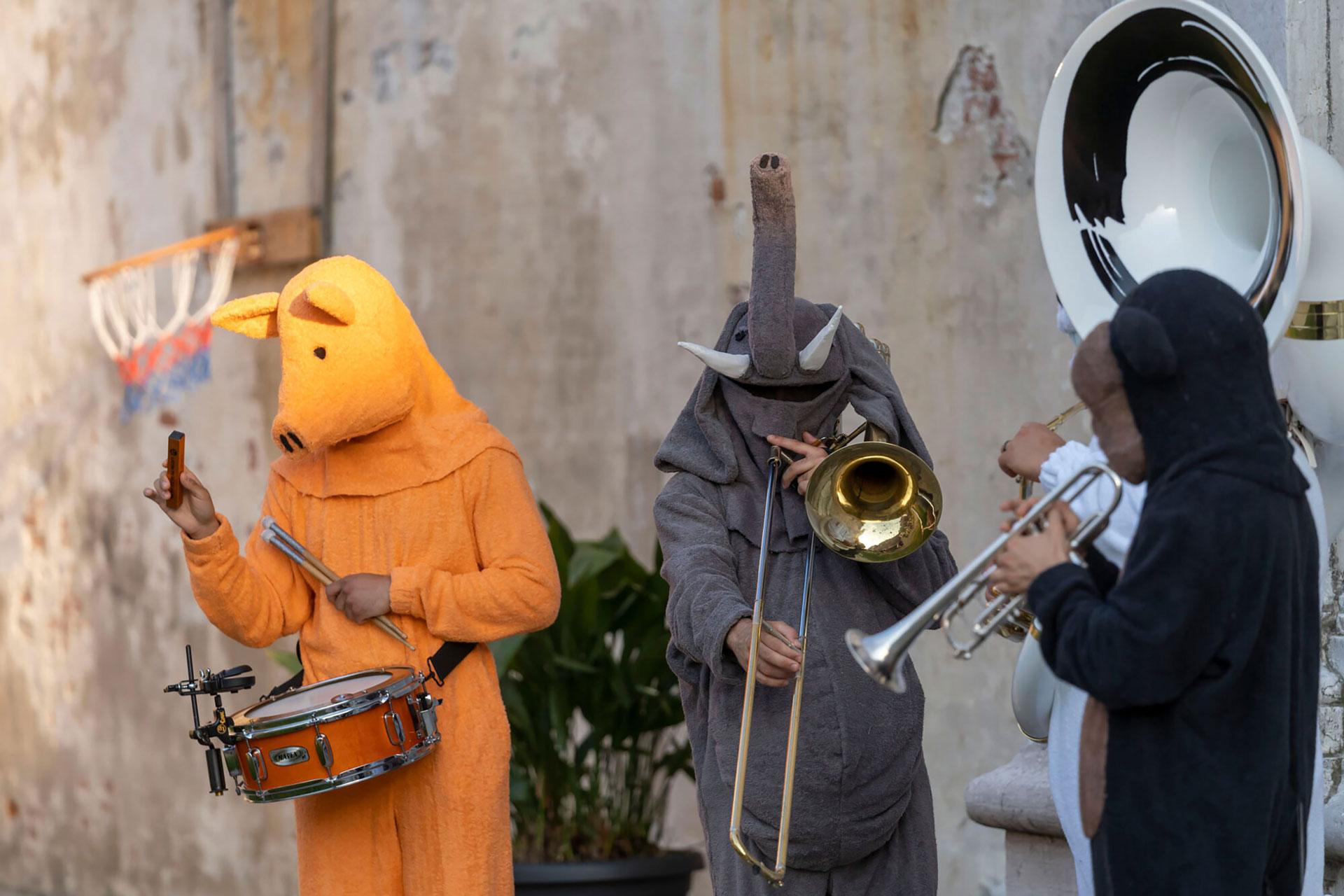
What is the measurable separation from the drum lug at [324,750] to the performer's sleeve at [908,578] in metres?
1.03

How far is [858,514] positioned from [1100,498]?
1.59 feet

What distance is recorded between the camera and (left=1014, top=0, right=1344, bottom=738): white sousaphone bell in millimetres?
2441

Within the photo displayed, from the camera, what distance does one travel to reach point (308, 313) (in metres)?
3.27

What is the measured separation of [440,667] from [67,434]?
4.66m

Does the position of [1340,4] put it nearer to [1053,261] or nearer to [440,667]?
[1053,261]

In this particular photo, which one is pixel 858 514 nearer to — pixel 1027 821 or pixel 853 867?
pixel 853 867

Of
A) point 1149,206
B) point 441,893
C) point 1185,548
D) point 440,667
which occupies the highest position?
point 1149,206

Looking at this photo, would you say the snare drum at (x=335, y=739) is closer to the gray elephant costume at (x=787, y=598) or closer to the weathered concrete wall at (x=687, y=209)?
the gray elephant costume at (x=787, y=598)

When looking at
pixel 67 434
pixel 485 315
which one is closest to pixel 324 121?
pixel 485 315

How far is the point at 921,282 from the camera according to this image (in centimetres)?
455

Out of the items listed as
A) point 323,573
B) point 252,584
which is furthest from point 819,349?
point 252,584

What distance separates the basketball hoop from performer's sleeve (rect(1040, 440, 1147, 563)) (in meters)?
4.49

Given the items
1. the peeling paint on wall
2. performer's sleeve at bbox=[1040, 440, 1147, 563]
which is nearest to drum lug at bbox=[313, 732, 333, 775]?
performer's sleeve at bbox=[1040, 440, 1147, 563]

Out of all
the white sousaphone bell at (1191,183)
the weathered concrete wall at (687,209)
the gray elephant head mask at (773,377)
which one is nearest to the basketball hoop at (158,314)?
the weathered concrete wall at (687,209)
